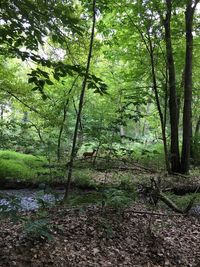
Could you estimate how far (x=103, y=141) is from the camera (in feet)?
26.6

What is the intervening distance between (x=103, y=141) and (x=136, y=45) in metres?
3.71

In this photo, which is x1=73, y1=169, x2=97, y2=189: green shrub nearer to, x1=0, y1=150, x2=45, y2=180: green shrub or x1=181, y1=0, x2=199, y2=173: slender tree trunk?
x1=0, y1=150, x2=45, y2=180: green shrub

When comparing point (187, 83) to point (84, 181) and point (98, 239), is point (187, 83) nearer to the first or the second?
point (84, 181)

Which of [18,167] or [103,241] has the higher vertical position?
[18,167]

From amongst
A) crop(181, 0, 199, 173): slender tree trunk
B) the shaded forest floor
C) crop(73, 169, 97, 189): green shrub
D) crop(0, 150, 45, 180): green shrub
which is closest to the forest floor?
the shaded forest floor

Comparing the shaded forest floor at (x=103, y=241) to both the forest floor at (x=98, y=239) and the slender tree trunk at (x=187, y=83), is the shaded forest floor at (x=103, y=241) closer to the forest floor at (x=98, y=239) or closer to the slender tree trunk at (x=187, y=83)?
the forest floor at (x=98, y=239)

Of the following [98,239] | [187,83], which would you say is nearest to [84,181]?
[98,239]

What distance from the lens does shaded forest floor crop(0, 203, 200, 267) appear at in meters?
3.50

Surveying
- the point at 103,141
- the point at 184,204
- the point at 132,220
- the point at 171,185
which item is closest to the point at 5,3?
the point at 132,220

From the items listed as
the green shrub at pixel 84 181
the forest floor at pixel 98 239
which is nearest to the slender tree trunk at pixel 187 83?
the green shrub at pixel 84 181

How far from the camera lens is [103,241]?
4.11m

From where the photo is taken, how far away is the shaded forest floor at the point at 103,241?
350 centimetres

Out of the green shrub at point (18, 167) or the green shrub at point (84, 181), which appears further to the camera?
the green shrub at point (18, 167)

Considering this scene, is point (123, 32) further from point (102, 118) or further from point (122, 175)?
point (122, 175)
